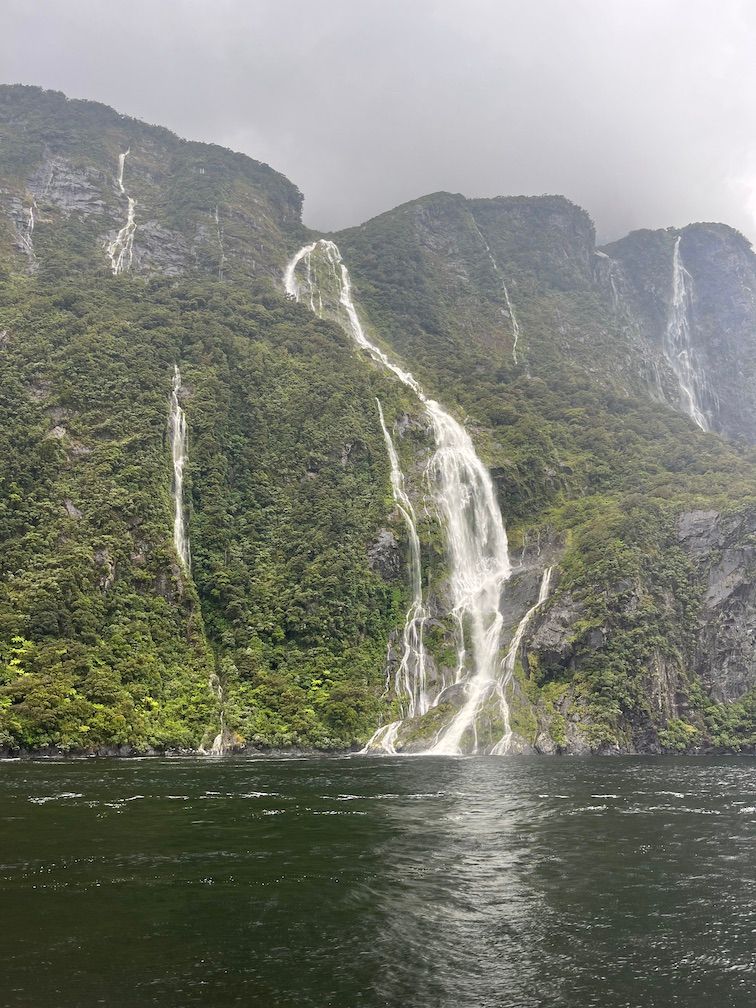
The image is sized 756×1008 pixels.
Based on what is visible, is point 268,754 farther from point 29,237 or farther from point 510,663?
point 29,237

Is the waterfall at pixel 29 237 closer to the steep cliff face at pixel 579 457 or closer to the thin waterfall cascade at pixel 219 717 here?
the steep cliff face at pixel 579 457

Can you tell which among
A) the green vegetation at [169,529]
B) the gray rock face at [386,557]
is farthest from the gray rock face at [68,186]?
the gray rock face at [386,557]

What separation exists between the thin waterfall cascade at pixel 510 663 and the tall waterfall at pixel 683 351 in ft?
323

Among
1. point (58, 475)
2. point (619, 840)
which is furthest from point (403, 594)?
point (619, 840)

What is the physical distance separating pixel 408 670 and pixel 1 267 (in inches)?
3257

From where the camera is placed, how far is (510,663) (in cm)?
6462

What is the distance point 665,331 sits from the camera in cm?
18000

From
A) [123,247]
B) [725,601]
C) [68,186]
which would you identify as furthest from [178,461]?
[68,186]

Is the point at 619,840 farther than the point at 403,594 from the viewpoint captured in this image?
No

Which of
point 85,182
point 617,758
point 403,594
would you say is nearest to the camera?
point 617,758

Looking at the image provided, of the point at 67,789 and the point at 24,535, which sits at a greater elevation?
the point at 24,535

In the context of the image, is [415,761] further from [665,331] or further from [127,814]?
Answer: [665,331]

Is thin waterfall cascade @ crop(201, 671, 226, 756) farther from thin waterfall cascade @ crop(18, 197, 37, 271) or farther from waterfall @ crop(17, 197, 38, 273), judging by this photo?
thin waterfall cascade @ crop(18, 197, 37, 271)

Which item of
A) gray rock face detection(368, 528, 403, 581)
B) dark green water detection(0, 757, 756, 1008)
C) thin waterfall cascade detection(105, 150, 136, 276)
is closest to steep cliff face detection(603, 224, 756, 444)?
gray rock face detection(368, 528, 403, 581)
